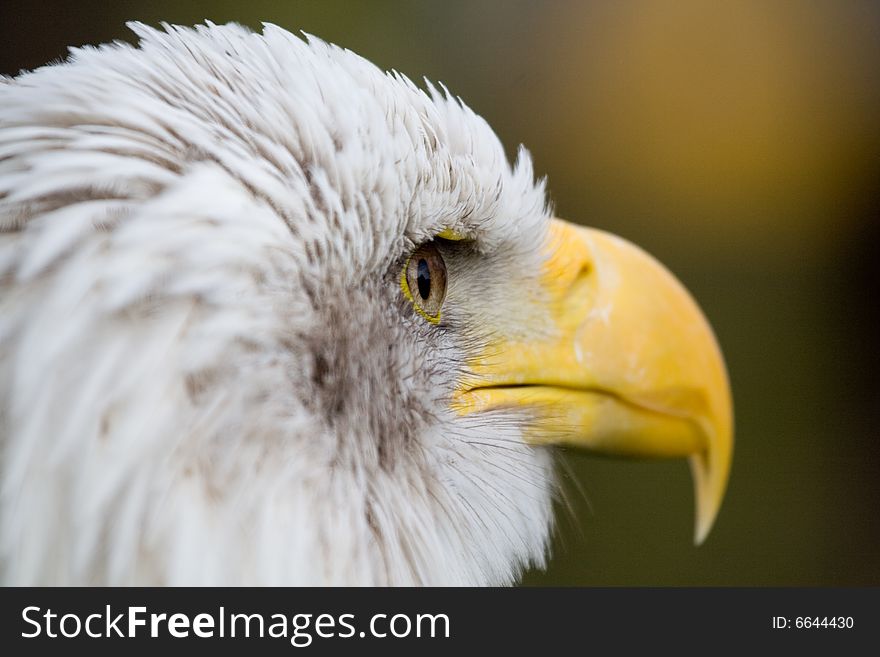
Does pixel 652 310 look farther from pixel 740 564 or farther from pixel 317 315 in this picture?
pixel 740 564

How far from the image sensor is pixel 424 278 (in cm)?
101

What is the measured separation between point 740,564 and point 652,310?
7.52ft

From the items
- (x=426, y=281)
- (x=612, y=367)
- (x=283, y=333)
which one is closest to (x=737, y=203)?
(x=612, y=367)

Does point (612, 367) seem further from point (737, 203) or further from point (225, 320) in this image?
point (737, 203)

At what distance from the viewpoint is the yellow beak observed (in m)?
1.09

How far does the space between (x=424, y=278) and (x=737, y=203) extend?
225cm

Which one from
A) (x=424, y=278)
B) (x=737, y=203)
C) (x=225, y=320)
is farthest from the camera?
(x=737, y=203)

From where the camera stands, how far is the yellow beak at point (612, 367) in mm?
1087

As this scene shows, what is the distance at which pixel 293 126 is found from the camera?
0.85 meters

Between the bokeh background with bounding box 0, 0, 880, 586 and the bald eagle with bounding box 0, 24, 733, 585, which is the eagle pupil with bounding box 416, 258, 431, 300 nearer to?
the bald eagle with bounding box 0, 24, 733, 585

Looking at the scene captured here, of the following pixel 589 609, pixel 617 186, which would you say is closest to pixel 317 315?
pixel 589 609

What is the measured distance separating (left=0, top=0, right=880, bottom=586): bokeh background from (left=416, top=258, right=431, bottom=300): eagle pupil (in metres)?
1.35

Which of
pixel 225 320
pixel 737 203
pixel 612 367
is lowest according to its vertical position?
pixel 225 320

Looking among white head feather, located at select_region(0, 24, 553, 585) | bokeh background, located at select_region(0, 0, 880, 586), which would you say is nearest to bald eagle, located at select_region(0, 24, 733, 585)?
white head feather, located at select_region(0, 24, 553, 585)
